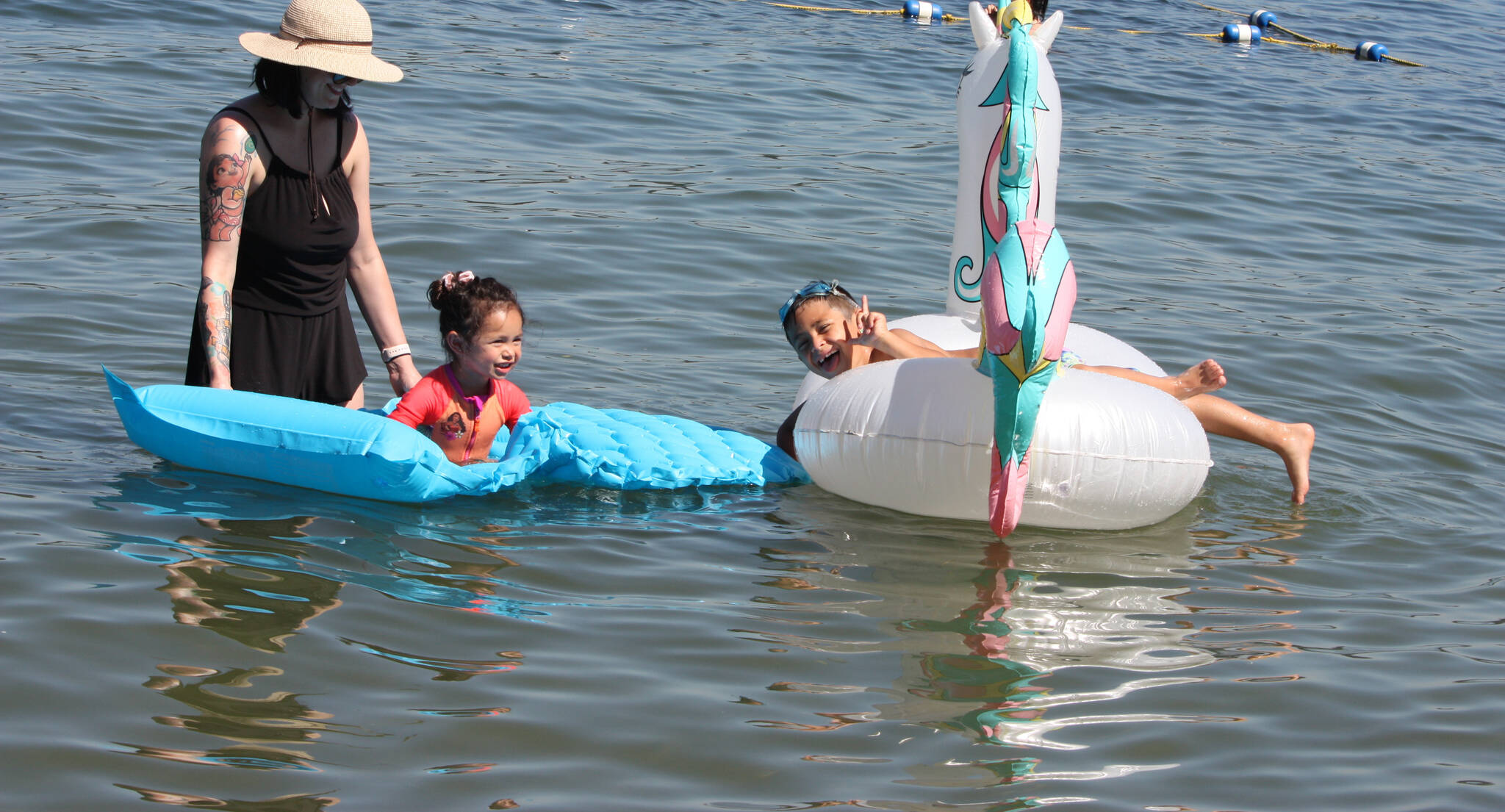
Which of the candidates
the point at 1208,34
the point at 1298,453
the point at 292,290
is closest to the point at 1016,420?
the point at 1298,453

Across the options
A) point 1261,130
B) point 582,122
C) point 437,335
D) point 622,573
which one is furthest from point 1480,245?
point 622,573

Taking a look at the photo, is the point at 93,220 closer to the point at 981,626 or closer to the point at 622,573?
the point at 622,573

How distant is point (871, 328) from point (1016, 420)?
796 mm

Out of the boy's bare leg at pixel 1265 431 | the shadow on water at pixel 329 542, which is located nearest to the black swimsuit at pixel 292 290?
the shadow on water at pixel 329 542

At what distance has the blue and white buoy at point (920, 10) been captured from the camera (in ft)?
56.7

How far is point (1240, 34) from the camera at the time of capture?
58.8 ft

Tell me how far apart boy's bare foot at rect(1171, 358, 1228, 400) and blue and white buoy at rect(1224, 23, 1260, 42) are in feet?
46.9

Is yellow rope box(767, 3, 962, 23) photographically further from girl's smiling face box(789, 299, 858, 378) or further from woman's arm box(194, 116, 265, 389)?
woman's arm box(194, 116, 265, 389)

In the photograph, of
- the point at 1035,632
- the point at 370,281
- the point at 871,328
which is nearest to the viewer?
the point at 1035,632

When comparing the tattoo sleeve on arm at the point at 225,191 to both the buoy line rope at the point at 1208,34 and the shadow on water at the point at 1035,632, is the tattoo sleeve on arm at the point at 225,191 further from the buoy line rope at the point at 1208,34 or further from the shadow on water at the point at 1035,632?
the buoy line rope at the point at 1208,34

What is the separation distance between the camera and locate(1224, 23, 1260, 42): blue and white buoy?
17.9 m

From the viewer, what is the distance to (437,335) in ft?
21.9

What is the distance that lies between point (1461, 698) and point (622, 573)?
2.26m

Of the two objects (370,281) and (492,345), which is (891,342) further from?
(370,281)
